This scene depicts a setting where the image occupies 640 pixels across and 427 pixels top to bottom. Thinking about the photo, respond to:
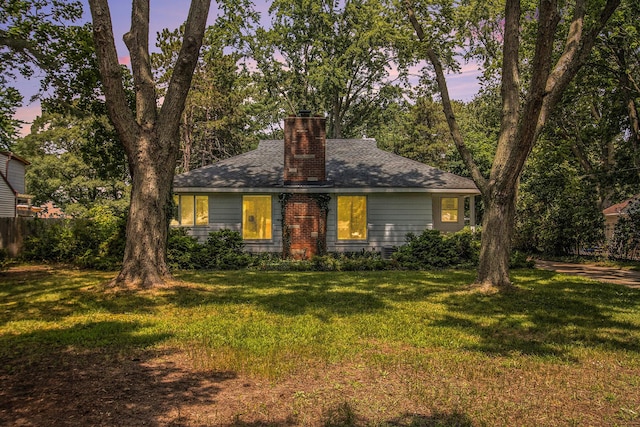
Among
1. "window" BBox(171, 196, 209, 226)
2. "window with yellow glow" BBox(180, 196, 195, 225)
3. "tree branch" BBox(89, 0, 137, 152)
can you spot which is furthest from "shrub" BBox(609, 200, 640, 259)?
"tree branch" BBox(89, 0, 137, 152)

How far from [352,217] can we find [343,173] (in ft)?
6.96

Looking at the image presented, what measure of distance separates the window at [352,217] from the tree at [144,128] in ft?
34.1

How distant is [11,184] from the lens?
115 ft

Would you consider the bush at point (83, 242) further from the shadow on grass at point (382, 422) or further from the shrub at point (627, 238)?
the shrub at point (627, 238)

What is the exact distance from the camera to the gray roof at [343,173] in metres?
20.5

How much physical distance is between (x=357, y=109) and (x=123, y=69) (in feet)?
90.9

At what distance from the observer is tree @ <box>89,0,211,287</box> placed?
1112 cm

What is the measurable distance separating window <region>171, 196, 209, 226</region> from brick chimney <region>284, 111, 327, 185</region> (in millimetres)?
4127

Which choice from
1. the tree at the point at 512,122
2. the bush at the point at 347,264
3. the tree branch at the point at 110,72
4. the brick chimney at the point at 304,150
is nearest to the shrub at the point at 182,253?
the bush at the point at 347,264

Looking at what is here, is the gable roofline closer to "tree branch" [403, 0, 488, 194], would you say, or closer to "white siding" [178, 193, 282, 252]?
"white siding" [178, 193, 282, 252]

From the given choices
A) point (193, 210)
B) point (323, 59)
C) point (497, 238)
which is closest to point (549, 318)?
point (497, 238)

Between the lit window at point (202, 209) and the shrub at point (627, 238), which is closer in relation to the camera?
the shrub at point (627, 238)

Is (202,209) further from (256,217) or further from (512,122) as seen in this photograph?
(512,122)

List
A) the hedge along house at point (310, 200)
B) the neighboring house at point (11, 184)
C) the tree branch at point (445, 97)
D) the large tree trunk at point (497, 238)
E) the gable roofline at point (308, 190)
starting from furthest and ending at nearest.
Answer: the neighboring house at point (11, 184), the hedge along house at point (310, 200), the gable roofline at point (308, 190), the tree branch at point (445, 97), the large tree trunk at point (497, 238)
